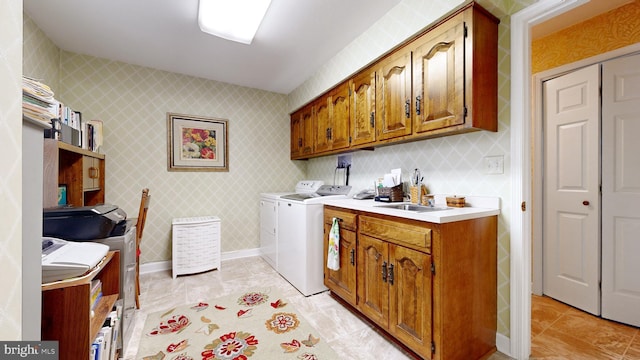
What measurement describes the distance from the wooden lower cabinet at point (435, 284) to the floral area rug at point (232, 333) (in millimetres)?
512

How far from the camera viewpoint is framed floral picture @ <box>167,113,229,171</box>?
3275 millimetres

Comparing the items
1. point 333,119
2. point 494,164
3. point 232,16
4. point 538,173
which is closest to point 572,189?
point 538,173

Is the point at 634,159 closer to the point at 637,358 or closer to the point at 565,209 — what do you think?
the point at 565,209

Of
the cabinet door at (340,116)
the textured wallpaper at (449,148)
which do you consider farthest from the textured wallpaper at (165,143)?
the textured wallpaper at (449,148)

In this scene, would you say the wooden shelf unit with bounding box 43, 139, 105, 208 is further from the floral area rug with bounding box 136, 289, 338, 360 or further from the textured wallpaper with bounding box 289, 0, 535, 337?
the textured wallpaper with bounding box 289, 0, 535, 337

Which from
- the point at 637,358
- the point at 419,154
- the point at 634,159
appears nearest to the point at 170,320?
the point at 419,154

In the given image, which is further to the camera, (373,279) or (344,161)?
(344,161)

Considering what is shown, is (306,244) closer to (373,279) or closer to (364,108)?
(373,279)

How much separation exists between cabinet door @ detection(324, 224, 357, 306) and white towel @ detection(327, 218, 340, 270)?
3cm

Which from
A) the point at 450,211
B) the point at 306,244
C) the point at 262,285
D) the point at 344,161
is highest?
the point at 344,161

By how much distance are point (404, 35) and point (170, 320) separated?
115 inches

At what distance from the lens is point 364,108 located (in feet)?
7.74
